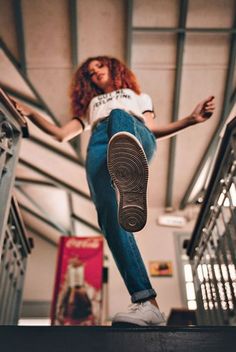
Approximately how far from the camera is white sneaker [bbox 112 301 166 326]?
3.82ft

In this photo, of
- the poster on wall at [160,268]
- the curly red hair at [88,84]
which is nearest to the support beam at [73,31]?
the curly red hair at [88,84]

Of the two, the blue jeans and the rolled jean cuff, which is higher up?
the blue jeans

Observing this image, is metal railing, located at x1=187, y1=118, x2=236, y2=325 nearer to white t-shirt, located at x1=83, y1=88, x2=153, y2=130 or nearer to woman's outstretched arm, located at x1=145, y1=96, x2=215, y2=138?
woman's outstretched arm, located at x1=145, y1=96, x2=215, y2=138

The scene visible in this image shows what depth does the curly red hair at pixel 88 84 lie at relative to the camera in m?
2.11

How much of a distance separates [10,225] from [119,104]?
0.83 metres

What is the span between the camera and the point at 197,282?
2.41 metres

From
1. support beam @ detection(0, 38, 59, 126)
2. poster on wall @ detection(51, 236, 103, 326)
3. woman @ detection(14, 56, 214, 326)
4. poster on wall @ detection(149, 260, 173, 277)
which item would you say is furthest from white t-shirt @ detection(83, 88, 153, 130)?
poster on wall @ detection(149, 260, 173, 277)

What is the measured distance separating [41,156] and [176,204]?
247 cm

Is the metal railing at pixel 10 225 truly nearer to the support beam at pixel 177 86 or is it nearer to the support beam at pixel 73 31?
the support beam at pixel 73 31

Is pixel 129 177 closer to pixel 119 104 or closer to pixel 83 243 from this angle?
pixel 119 104

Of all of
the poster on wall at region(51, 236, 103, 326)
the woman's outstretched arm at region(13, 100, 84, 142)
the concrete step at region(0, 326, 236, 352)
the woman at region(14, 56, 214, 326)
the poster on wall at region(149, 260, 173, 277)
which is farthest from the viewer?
the poster on wall at region(149, 260, 173, 277)

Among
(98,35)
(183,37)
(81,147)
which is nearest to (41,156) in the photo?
(81,147)

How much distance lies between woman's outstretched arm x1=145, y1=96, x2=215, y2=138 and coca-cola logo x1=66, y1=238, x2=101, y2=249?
4.25 meters

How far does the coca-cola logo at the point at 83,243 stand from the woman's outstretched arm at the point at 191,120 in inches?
167
